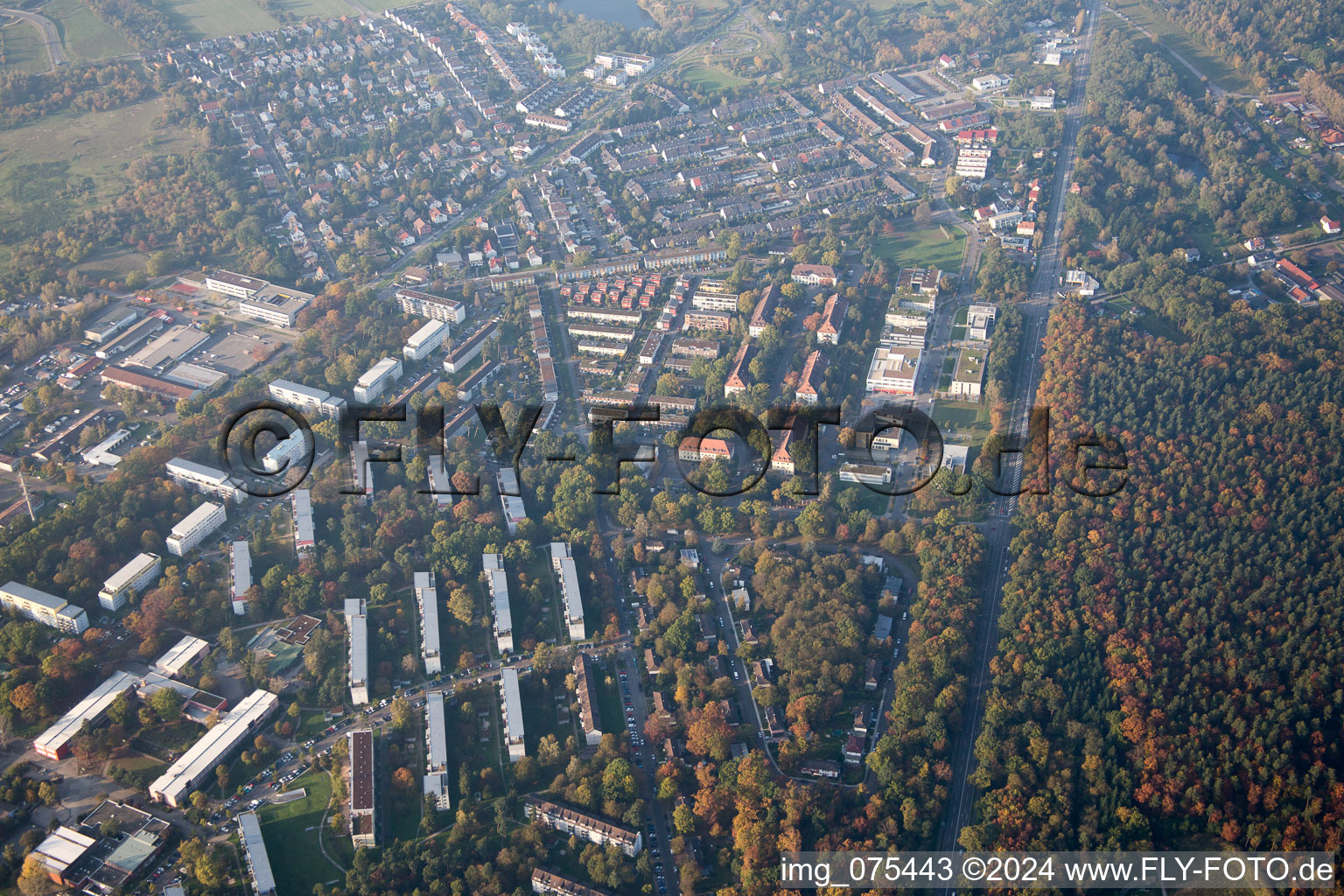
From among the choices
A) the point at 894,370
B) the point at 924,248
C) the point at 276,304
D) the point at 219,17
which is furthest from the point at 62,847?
the point at 219,17

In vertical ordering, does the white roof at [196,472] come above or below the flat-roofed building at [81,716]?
above

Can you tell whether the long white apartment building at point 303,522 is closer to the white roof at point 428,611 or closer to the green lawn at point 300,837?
the white roof at point 428,611

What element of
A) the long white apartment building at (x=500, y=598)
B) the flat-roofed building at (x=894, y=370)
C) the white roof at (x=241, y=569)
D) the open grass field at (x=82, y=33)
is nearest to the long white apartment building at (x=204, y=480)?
the white roof at (x=241, y=569)

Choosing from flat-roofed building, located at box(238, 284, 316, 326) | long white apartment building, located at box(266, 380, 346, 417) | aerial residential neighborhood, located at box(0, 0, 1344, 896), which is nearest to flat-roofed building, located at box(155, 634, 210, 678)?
aerial residential neighborhood, located at box(0, 0, 1344, 896)

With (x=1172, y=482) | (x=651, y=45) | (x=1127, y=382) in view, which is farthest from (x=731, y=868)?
(x=651, y=45)

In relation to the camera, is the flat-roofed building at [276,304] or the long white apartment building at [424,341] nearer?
the long white apartment building at [424,341]

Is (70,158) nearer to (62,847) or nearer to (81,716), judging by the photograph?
(81,716)

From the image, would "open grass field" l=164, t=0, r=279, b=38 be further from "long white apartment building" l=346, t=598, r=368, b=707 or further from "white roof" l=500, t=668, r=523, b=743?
"white roof" l=500, t=668, r=523, b=743
